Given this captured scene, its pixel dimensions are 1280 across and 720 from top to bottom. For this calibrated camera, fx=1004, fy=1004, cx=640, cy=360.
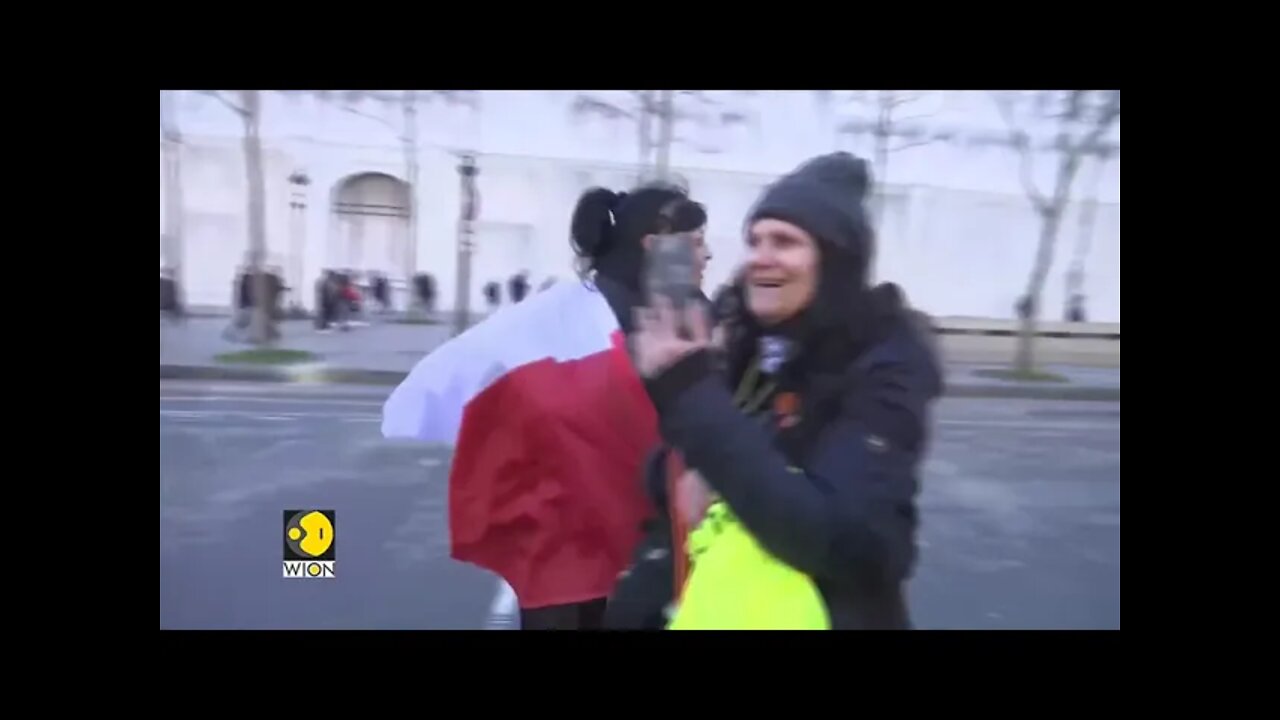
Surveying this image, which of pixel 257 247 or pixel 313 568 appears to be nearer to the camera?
pixel 257 247

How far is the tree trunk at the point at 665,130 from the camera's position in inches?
122

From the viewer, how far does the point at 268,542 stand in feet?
10.6

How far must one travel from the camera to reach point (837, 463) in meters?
2.85

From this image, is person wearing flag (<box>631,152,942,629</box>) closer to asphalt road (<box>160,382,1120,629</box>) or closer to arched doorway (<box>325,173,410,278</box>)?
asphalt road (<box>160,382,1120,629</box>)

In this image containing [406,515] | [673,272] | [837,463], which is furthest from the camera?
[406,515]

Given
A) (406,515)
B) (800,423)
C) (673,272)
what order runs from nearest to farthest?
1. (800,423)
2. (673,272)
3. (406,515)

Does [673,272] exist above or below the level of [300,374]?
above

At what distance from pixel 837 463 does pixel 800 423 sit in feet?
0.57

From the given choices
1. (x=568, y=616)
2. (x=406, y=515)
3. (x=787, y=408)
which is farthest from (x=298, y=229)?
(x=787, y=408)

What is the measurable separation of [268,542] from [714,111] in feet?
6.49

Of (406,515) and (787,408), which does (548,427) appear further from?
(787,408)
